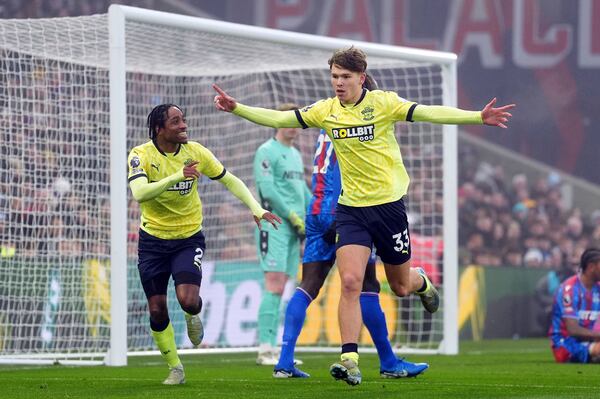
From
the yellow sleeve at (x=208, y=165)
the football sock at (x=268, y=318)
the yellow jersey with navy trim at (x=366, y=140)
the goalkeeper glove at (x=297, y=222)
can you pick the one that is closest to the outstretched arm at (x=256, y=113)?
the yellow jersey with navy trim at (x=366, y=140)

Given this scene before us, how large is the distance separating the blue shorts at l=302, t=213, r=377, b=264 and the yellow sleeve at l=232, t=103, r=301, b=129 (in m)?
1.22

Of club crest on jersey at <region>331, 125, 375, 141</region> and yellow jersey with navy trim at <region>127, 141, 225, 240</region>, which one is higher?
club crest on jersey at <region>331, 125, 375, 141</region>

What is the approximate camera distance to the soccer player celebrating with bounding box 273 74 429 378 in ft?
30.3

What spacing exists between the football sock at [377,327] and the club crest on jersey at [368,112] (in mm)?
1448

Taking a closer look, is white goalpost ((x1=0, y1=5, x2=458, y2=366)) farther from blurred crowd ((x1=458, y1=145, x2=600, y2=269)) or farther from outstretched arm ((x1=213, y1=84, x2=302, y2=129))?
blurred crowd ((x1=458, y1=145, x2=600, y2=269))

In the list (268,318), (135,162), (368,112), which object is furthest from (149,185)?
(268,318)

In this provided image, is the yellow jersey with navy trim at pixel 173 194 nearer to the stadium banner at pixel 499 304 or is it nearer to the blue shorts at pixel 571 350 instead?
the blue shorts at pixel 571 350

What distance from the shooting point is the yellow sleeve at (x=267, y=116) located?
851 cm

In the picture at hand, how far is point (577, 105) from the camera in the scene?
1140 inches

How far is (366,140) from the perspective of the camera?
850cm

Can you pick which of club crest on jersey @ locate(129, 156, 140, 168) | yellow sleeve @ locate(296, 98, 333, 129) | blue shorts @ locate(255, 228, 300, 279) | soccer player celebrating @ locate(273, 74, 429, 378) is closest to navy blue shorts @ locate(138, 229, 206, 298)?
club crest on jersey @ locate(129, 156, 140, 168)

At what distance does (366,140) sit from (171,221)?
1.63 meters

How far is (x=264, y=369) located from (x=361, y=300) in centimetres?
208

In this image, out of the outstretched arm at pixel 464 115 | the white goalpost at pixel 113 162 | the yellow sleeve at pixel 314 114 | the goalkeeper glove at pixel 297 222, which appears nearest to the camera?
the outstretched arm at pixel 464 115
